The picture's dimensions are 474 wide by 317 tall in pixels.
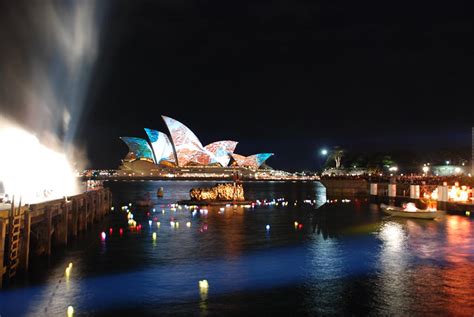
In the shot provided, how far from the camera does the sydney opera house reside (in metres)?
118

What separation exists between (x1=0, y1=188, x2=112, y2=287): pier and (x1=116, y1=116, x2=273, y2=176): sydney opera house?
8769cm

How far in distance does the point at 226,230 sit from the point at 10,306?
14057 mm

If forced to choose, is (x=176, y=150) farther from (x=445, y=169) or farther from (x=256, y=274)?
(x=256, y=274)

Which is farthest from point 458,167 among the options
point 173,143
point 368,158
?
point 173,143

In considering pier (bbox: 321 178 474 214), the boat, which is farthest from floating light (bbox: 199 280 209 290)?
pier (bbox: 321 178 474 214)

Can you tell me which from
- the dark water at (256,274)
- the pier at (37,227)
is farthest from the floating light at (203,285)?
the pier at (37,227)

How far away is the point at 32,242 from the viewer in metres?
16.2

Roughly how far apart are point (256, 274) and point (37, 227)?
7.60 metres

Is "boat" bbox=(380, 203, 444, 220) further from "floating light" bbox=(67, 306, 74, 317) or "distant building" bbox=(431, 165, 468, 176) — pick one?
"distant building" bbox=(431, 165, 468, 176)

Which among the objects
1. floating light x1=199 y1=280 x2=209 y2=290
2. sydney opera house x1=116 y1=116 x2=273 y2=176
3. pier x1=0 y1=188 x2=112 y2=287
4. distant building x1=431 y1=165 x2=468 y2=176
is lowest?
floating light x1=199 y1=280 x2=209 y2=290

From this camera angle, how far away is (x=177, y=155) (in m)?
123

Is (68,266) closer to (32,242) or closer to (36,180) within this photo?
(32,242)

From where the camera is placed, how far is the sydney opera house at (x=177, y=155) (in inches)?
4643

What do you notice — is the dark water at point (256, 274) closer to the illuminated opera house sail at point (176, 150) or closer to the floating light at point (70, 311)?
the floating light at point (70, 311)
